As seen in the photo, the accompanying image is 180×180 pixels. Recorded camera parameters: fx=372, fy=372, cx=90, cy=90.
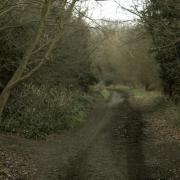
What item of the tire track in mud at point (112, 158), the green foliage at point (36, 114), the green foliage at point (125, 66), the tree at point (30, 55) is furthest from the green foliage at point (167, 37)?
the tree at point (30, 55)

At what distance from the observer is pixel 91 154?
13.2 metres

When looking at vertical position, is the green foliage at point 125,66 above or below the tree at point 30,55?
above

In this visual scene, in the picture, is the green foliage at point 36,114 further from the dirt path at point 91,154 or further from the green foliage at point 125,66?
the green foliage at point 125,66

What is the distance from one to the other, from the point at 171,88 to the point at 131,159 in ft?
50.5

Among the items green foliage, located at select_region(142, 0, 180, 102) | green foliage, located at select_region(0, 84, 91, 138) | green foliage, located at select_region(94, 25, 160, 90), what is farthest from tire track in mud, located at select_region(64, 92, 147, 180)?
green foliage, located at select_region(94, 25, 160, 90)

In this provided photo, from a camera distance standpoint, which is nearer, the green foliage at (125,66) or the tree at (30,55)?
the tree at (30,55)

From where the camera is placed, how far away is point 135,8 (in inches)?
772

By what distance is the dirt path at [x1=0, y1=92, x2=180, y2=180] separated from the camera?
10445 mm

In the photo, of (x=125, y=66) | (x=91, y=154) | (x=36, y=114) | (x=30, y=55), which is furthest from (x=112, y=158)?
(x=125, y=66)

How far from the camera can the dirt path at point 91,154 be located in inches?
411

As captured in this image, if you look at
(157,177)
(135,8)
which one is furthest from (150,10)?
(157,177)

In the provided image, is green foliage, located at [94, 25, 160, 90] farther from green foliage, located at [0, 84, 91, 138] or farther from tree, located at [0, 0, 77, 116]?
tree, located at [0, 0, 77, 116]

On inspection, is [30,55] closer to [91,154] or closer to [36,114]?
[91,154]

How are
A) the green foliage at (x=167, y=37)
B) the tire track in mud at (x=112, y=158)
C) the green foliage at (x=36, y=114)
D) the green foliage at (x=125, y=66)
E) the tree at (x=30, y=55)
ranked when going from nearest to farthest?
1. the tree at (x=30, y=55)
2. the tire track in mud at (x=112, y=158)
3. the green foliage at (x=36, y=114)
4. the green foliage at (x=167, y=37)
5. the green foliage at (x=125, y=66)
